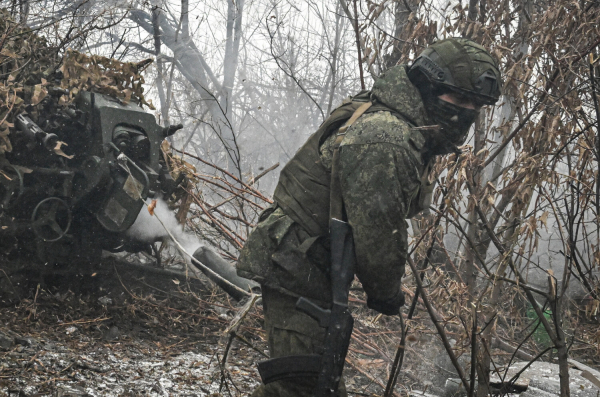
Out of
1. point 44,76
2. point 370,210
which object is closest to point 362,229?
point 370,210

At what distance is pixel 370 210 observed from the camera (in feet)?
7.53

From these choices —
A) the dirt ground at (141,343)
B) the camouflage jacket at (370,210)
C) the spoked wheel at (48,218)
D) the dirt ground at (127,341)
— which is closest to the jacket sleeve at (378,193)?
the camouflage jacket at (370,210)

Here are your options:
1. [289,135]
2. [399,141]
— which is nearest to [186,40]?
[289,135]

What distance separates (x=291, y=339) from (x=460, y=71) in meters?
1.38

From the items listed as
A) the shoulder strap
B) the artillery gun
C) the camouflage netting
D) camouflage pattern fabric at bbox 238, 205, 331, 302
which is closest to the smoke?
the artillery gun

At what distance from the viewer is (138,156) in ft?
19.0

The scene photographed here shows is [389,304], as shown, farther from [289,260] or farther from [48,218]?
[48,218]

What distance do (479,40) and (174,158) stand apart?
11.1 feet

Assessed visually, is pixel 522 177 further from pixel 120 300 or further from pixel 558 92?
pixel 120 300

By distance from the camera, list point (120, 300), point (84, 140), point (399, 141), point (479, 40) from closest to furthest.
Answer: point (399, 141) < point (479, 40) < point (84, 140) < point (120, 300)

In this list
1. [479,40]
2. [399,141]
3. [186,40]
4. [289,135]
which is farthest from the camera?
[289,135]

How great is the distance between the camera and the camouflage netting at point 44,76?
5.38 meters

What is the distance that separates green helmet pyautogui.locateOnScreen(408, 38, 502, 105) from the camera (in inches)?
101

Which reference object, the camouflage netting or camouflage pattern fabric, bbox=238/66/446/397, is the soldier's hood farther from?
the camouflage netting
